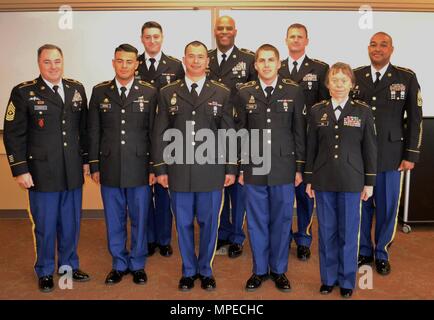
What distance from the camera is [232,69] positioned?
13.2 feet

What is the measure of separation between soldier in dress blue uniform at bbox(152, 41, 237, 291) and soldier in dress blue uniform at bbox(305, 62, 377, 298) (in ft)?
1.81

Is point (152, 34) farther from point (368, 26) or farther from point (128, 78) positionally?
point (368, 26)

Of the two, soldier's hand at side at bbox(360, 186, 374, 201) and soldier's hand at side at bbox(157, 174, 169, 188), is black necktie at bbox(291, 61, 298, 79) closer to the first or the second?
soldier's hand at side at bbox(360, 186, 374, 201)

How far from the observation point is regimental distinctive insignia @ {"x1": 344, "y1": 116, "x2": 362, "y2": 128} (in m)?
3.14

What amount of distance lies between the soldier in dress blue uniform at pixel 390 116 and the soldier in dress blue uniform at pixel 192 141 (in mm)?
1081

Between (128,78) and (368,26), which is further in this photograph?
(368,26)

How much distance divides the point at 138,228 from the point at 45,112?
988mm

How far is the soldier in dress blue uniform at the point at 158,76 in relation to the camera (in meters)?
3.91

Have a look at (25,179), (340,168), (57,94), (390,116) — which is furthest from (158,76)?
(390,116)

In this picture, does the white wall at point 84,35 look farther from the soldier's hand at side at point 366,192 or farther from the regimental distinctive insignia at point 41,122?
the soldier's hand at side at point 366,192

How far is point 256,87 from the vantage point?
3340mm

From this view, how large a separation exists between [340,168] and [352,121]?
30cm

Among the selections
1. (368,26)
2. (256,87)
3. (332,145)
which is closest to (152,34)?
(256,87)

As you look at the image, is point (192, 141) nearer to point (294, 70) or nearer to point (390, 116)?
point (294, 70)
